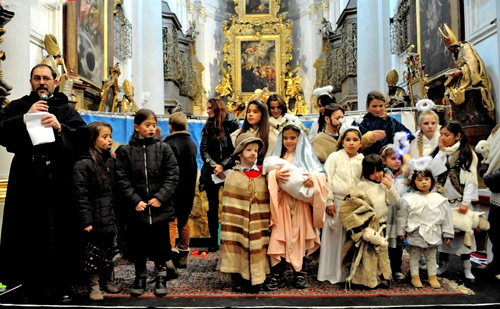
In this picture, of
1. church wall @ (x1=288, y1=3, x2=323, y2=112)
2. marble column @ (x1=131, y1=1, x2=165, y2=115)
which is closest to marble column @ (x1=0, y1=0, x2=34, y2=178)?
marble column @ (x1=131, y1=1, x2=165, y2=115)

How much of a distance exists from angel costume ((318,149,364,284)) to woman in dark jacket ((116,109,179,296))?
1453mm

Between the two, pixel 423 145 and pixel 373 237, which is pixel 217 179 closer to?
pixel 373 237

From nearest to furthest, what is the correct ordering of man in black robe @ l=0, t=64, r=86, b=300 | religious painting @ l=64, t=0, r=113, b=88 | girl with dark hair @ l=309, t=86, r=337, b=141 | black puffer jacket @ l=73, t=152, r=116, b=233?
man in black robe @ l=0, t=64, r=86, b=300, black puffer jacket @ l=73, t=152, r=116, b=233, girl with dark hair @ l=309, t=86, r=337, b=141, religious painting @ l=64, t=0, r=113, b=88

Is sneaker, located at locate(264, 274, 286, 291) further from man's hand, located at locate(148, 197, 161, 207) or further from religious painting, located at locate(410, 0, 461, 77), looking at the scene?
religious painting, located at locate(410, 0, 461, 77)

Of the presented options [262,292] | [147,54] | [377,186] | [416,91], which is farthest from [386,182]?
[147,54]

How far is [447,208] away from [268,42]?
1865cm

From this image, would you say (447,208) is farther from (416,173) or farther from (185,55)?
(185,55)

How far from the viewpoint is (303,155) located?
415 cm

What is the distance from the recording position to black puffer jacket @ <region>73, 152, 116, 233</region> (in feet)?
12.3

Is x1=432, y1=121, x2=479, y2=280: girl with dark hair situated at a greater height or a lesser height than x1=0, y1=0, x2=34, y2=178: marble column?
lesser

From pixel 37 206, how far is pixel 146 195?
34.5 inches

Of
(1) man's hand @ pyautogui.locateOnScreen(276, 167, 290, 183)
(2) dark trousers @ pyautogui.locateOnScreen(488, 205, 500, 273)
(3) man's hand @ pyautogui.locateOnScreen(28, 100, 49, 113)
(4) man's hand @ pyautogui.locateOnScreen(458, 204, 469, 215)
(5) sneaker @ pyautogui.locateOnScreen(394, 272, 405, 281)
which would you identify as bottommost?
(5) sneaker @ pyautogui.locateOnScreen(394, 272, 405, 281)

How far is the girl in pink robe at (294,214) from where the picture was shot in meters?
3.96

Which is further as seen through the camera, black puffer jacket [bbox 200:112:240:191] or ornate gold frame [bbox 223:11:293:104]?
ornate gold frame [bbox 223:11:293:104]
